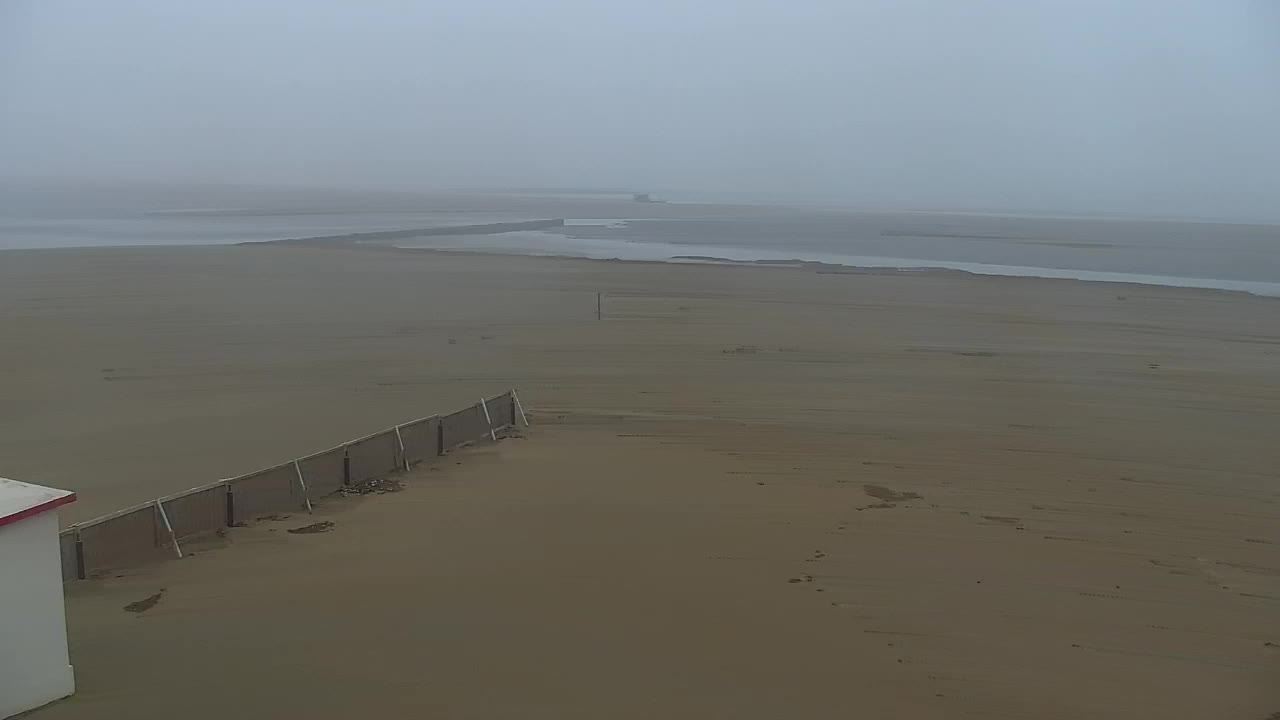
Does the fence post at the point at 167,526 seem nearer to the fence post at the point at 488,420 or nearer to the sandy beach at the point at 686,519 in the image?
the sandy beach at the point at 686,519

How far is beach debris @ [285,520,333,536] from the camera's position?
346 inches

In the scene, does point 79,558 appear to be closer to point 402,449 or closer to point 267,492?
point 267,492

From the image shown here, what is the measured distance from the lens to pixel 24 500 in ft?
18.1

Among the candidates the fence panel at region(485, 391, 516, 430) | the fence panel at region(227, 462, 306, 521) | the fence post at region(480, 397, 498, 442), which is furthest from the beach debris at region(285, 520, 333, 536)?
the fence panel at region(485, 391, 516, 430)

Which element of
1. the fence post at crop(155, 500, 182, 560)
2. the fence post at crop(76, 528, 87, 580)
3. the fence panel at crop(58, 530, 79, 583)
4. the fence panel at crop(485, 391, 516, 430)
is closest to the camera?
the fence panel at crop(58, 530, 79, 583)

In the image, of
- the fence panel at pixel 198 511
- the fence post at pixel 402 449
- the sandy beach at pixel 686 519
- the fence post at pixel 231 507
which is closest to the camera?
the sandy beach at pixel 686 519

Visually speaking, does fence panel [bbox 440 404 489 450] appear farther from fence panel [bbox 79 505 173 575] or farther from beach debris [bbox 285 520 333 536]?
fence panel [bbox 79 505 173 575]

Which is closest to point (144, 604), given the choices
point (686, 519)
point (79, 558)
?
point (79, 558)

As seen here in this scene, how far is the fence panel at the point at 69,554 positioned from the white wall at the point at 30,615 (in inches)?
68.7

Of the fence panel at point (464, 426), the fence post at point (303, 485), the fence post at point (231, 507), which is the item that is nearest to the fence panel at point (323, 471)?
the fence post at point (303, 485)


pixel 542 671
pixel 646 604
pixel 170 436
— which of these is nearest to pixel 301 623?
pixel 542 671

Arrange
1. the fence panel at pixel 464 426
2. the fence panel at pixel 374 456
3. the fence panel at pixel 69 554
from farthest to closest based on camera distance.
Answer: the fence panel at pixel 464 426 < the fence panel at pixel 374 456 < the fence panel at pixel 69 554

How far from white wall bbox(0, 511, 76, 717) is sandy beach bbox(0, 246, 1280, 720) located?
0.25m

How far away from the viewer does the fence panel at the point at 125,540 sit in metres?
7.57
